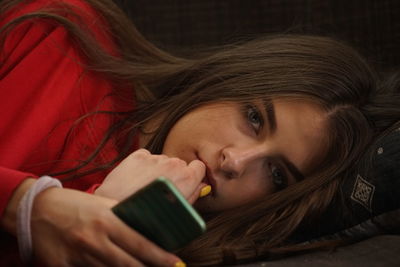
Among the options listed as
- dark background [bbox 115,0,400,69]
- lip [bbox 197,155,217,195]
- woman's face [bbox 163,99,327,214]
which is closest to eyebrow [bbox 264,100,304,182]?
woman's face [bbox 163,99,327,214]

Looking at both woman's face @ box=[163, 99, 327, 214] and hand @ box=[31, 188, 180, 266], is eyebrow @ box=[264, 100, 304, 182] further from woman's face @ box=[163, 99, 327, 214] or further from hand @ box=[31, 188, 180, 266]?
hand @ box=[31, 188, 180, 266]

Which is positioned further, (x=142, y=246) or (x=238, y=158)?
(x=238, y=158)

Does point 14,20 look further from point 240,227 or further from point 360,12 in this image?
point 360,12

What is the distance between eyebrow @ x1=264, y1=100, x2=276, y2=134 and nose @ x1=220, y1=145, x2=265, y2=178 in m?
0.04

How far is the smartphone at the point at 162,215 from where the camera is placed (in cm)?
63

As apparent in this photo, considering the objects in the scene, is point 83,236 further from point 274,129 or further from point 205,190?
point 274,129

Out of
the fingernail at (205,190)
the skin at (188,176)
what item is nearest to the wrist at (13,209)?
the skin at (188,176)

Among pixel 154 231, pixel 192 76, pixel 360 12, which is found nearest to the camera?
pixel 154 231

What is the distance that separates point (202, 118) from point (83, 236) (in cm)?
39

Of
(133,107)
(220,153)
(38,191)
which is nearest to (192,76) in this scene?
(133,107)

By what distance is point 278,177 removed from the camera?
1.06 metres

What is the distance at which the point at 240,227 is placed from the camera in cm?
104

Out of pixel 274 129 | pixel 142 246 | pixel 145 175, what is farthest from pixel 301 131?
pixel 142 246

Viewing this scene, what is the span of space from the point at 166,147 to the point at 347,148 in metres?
0.33
